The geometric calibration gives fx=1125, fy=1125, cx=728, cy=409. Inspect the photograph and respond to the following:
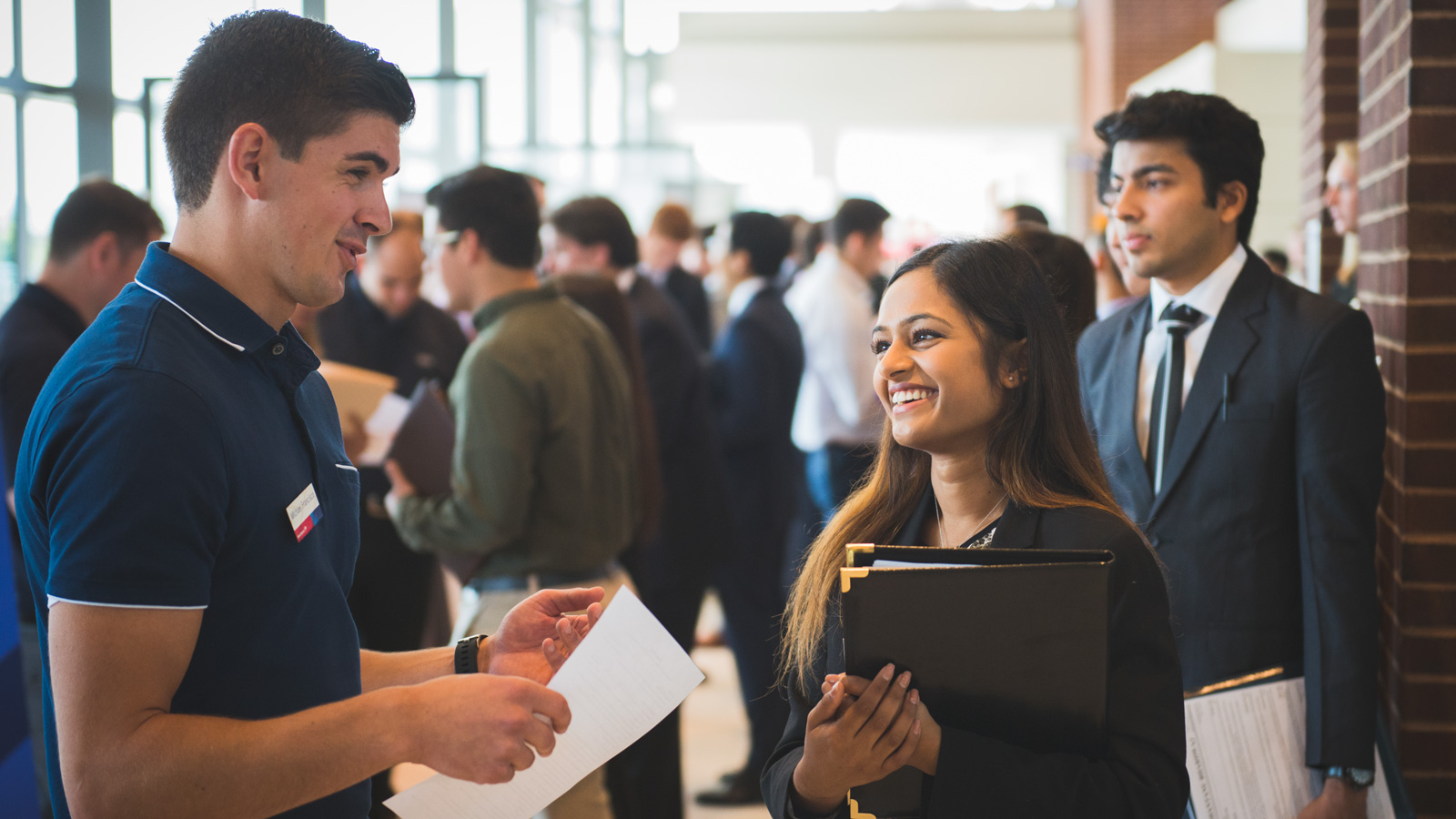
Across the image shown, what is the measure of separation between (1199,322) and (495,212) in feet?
5.43

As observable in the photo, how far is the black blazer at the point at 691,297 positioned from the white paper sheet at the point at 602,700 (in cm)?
472

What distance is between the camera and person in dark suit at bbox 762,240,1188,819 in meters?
1.24

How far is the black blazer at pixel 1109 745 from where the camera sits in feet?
4.09

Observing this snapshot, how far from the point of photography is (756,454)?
464cm

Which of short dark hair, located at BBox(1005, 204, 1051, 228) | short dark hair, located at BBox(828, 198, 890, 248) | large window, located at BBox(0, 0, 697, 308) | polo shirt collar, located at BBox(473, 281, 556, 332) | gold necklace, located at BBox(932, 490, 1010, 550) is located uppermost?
large window, located at BBox(0, 0, 697, 308)

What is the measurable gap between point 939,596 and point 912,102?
15811mm

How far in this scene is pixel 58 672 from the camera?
102 cm

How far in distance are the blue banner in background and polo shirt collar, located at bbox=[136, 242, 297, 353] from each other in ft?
2.80

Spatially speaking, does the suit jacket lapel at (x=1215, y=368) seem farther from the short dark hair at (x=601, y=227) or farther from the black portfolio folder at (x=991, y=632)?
the short dark hair at (x=601, y=227)

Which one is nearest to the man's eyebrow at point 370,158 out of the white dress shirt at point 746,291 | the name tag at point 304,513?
the name tag at point 304,513

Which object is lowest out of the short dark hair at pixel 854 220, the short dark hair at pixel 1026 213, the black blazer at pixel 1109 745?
the black blazer at pixel 1109 745

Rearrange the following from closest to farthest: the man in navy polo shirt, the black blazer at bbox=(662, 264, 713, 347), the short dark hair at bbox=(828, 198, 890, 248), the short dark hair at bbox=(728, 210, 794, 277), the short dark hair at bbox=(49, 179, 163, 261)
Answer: the man in navy polo shirt, the short dark hair at bbox=(49, 179, 163, 261), the short dark hair at bbox=(728, 210, 794, 277), the short dark hair at bbox=(828, 198, 890, 248), the black blazer at bbox=(662, 264, 713, 347)

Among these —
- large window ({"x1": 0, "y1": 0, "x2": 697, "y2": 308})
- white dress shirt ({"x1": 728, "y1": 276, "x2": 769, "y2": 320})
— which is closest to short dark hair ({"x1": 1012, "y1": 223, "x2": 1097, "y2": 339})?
large window ({"x1": 0, "y1": 0, "x2": 697, "y2": 308})

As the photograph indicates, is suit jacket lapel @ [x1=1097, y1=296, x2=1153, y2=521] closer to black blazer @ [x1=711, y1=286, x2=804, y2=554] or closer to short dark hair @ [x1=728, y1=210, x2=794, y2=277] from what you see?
black blazer @ [x1=711, y1=286, x2=804, y2=554]
